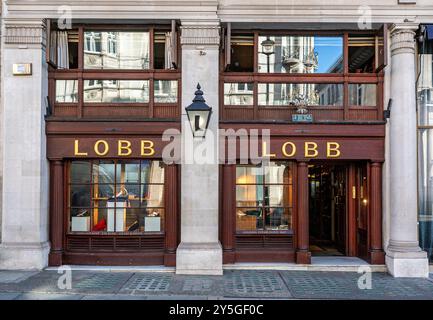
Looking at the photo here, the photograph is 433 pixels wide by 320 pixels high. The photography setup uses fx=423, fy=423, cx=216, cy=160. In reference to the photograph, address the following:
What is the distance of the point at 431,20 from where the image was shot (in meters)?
9.77

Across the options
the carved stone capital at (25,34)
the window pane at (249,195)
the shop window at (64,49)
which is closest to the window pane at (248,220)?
the window pane at (249,195)

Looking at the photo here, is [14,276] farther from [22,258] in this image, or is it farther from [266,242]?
[266,242]

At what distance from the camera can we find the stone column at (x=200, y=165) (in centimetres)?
957

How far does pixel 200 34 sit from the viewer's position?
9820 millimetres

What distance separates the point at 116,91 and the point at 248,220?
4.48 m

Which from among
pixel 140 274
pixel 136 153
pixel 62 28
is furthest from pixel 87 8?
pixel 140 274

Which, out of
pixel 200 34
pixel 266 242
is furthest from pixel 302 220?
pixel 200 34

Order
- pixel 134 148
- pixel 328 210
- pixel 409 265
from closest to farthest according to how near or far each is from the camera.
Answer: pixel 409 265 < pixel 134 148 < pixel 328 210

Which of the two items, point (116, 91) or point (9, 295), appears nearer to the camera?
point (9, 295)

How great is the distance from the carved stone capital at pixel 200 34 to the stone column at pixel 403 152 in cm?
414

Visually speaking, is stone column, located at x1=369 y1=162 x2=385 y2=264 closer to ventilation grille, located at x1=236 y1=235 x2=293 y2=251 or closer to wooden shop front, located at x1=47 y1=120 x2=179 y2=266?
ventilation grille, located at x1=236 y1=235 x2=293 y2=251

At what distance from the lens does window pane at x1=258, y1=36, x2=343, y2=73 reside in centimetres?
1039

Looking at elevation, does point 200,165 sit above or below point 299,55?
below

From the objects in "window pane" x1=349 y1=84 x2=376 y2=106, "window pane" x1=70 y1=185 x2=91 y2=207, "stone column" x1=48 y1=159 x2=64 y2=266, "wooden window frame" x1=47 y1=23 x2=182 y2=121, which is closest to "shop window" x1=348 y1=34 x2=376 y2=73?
"window pane" x1=349 y1=84 x2=376 y2=106
